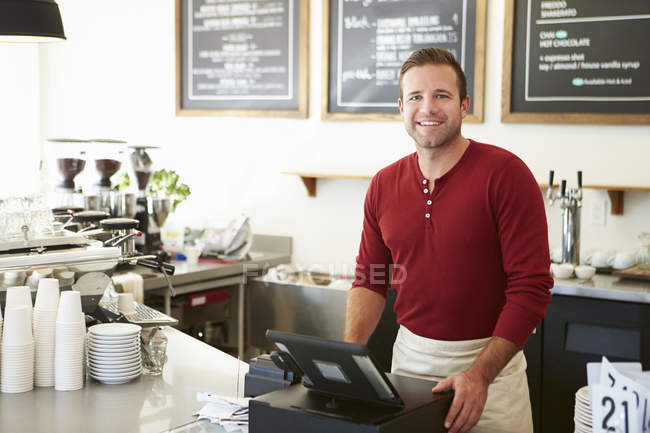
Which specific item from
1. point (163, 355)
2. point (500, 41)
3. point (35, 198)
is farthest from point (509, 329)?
point (500, 41)

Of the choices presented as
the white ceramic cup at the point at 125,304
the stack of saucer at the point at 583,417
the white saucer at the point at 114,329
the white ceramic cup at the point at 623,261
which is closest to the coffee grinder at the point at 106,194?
the white ceramic cup at the point at 125,304

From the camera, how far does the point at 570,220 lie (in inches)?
134

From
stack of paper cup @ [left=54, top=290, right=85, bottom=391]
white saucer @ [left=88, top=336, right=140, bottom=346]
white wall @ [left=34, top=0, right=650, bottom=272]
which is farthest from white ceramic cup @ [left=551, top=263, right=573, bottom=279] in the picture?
stack of paper cup @ [left=54, top=290, right=85, bottom=391]

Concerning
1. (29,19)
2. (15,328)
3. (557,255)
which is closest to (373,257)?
(15,328)

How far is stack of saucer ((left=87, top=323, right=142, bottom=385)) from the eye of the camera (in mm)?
2248

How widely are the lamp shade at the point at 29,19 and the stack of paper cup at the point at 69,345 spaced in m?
0.91

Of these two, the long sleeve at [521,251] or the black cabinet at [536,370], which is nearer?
the long sleeve at [521,251]

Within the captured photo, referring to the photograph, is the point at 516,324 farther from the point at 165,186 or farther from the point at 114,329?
the point at 165,186

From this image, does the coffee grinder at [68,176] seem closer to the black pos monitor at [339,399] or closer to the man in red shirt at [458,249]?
the man in red shirt at [458,249]

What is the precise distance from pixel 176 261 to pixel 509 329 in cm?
249

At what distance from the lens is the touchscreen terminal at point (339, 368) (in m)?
1.46

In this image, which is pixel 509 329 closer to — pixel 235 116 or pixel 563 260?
pixel 563 260

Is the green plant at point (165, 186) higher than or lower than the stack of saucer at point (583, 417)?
higher

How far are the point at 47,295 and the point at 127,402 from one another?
403mm
